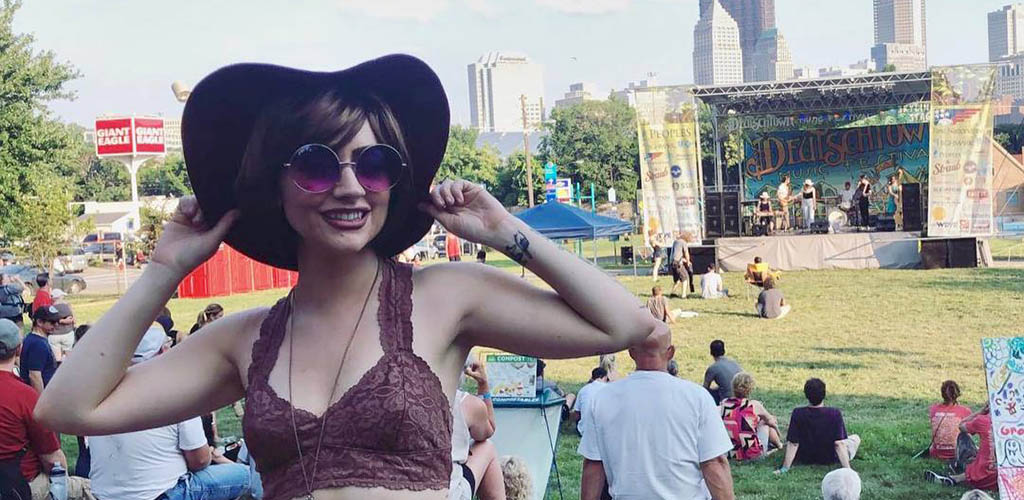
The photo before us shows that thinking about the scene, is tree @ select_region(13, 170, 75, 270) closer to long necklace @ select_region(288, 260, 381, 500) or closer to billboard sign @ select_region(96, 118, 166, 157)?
billboard sign @ select_region(96, 118, 166, 157)

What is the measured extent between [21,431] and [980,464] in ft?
21.9

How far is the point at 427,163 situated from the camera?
2113 millimetres

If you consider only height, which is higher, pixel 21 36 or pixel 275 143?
pixel 21 36

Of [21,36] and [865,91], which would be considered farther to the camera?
[865,91]

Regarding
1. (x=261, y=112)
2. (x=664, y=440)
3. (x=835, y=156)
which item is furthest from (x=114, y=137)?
(x=261, y=112)

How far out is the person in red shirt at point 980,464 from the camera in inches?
324

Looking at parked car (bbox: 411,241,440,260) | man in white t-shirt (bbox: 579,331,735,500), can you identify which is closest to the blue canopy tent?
man in white t-shirt (bbox: 579,331,735,500)

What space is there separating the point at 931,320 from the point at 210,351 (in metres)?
17.6

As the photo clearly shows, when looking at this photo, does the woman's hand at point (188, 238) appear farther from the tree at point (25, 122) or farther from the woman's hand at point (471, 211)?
the tree at point (25, 122)

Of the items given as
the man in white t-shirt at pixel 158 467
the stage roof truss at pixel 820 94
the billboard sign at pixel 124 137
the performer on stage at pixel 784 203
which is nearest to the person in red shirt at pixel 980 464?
the man in white t-shirt at pixel 158 467

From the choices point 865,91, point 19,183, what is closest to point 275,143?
point 19,183

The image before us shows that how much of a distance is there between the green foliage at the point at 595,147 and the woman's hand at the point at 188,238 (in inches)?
2841

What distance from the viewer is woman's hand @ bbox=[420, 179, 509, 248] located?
2.05 m

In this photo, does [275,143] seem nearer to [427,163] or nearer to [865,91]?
[427,163]
